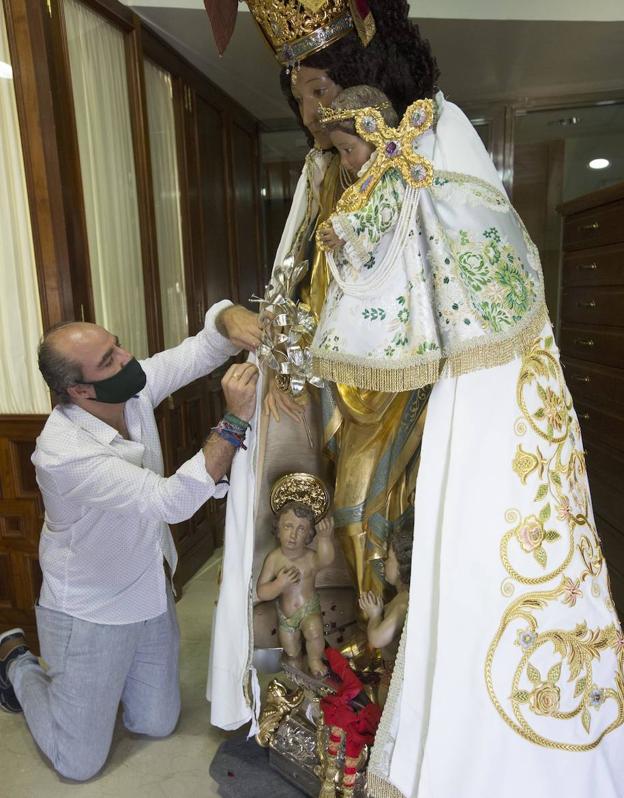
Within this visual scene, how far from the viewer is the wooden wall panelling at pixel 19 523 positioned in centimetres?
206

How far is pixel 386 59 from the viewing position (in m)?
1.13

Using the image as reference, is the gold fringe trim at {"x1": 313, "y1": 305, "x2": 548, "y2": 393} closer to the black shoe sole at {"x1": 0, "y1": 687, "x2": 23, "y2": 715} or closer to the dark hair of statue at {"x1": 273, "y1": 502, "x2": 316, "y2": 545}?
the dark hair of statue at {"x1": 273, "y1": 502, "x2": 316, "y2": 545}

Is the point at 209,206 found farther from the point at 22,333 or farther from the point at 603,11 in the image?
the point at 603,11

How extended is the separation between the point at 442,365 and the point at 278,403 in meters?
0.49

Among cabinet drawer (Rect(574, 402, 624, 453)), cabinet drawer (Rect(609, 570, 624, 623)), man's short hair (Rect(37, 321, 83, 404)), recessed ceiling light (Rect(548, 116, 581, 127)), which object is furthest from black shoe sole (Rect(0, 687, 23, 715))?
recessed ceiling light (Rect(548, 116, 581, 127))

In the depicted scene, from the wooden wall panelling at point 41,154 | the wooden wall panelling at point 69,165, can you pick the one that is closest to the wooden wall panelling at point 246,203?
the wooden wall panelling at point 69,165

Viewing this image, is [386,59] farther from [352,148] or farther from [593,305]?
[593,305]

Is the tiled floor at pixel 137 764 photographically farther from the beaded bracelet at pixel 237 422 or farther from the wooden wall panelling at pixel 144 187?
the wooden wall panelling at pixel 144 187

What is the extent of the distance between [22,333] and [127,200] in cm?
69

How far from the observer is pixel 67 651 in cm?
164

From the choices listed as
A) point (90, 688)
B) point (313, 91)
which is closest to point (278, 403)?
point (313, 91)

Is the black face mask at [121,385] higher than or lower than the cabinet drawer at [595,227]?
lower

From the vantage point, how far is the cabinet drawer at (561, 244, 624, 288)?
2.04m

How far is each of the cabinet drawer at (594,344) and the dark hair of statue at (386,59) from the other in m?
1.30
